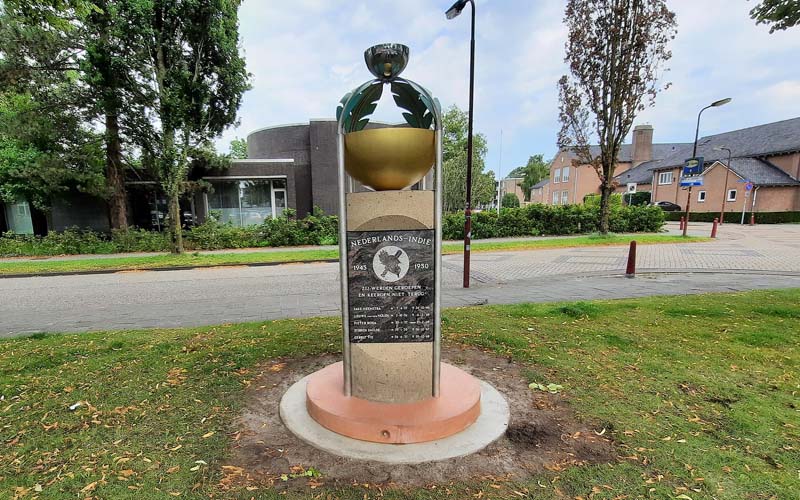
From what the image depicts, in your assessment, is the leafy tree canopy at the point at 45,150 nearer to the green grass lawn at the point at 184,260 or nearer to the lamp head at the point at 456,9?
the green grass lawn at the point at 184,260

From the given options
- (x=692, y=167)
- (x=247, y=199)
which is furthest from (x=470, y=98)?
(x=692, y=167)

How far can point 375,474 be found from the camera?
8.42 ft

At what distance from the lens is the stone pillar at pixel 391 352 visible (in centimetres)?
310

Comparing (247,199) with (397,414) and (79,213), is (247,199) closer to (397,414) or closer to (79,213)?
(79,213)

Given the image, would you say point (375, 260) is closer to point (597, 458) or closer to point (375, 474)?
point (375, 474)

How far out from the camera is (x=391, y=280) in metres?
3.21

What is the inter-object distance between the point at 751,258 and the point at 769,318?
966 centimetres

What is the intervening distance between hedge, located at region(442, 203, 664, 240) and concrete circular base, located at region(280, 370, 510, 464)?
16.5 meters

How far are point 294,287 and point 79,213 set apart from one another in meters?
16.5

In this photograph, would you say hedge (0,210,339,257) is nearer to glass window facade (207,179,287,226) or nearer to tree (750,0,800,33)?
glass window facade (207,179,287,226)

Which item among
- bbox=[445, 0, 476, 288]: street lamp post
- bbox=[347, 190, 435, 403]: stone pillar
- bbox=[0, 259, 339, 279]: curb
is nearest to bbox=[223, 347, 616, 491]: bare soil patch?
bbox=[347, 190, 435, 403]: stone pillar

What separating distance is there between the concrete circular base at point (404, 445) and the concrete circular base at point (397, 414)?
0.05 metres

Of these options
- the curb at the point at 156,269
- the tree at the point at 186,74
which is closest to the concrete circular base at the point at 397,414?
the curb at the point at 156,269

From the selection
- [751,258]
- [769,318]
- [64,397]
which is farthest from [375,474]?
[751,258]
